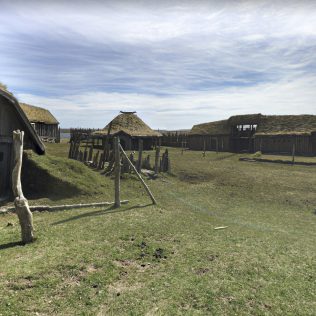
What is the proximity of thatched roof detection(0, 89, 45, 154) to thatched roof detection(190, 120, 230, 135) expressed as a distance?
3799 cm

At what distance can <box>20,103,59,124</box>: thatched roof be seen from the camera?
1638 inches

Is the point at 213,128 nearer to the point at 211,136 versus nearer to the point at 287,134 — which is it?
the point at 211,136

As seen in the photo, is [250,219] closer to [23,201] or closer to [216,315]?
[216,315]

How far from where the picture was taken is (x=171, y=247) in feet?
30.8

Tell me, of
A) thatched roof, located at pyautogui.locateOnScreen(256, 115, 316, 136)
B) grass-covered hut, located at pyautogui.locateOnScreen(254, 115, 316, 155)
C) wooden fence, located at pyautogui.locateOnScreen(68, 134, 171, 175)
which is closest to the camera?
wooden fence, located at pyautogui.locateOnScreen(68, 134, 171, 175)

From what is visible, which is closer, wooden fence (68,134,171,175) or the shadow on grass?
the shadow on grass

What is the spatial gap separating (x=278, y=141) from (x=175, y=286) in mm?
39150

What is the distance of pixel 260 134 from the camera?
44.1 m

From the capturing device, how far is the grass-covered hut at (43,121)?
138 feet

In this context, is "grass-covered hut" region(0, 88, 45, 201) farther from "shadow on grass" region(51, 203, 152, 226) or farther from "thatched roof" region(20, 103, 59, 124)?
"thatched roof" region(20, 103, 59, 124)

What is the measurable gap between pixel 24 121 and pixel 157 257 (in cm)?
931

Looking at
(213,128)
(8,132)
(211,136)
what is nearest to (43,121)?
(211,136)

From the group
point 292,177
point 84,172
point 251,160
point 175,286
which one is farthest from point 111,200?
point 251,160

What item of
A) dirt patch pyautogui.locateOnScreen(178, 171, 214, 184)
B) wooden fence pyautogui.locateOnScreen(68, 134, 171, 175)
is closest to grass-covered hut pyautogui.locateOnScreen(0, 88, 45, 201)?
wooden fence pyautogui.locateOnScreen(68, 134, 171, 175)
